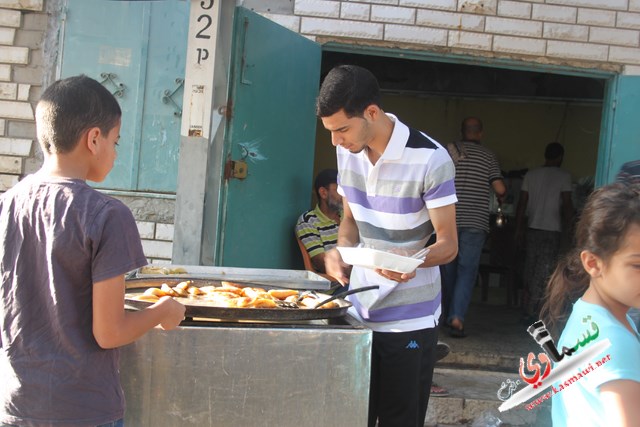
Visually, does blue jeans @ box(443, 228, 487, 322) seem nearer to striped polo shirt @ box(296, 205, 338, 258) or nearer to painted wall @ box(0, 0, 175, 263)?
striped polo shirt @ box(296, 205, 338, 258)

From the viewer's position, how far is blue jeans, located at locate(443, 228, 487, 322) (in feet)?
20.7

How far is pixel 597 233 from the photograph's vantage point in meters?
2.00

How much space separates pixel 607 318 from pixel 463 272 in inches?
179

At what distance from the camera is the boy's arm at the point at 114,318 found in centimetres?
192

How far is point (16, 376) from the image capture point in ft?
6.40

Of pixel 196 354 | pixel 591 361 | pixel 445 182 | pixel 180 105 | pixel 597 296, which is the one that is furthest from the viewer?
pixel 180 105

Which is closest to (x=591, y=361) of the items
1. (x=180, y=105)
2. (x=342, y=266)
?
(x=342, y=266)

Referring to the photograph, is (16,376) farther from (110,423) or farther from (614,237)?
(614,237)

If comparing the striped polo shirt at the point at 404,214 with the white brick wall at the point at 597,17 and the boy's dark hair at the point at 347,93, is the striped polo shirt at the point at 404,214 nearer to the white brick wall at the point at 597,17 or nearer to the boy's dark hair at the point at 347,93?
the boy's dark hair at the point at 347,93

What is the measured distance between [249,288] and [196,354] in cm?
68

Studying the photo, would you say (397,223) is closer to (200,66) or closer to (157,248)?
(200,66)

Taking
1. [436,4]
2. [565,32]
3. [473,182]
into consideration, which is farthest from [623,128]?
[436,4]

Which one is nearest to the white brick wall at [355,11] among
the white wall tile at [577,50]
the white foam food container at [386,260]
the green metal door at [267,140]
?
the green metal door at [267,140]

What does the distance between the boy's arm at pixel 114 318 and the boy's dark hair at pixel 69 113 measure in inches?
15.6
